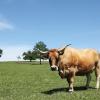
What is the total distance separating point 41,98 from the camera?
17359mm

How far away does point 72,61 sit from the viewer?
19.5 m

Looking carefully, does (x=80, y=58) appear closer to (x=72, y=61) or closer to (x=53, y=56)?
(x=72, y=61)

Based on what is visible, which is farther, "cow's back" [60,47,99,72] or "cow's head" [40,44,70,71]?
"cow's back" [60,47,99,72]

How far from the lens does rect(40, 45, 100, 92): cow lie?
59.2 ft

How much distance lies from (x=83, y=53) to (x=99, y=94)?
3045 millimetres

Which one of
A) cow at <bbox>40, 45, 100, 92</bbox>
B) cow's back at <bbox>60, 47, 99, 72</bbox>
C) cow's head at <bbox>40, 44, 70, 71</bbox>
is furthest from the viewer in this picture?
cow's back at <bbox>60, 47, 99, 72</bbox>

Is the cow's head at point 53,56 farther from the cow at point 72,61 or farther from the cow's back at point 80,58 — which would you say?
the cow's back at point 80,58

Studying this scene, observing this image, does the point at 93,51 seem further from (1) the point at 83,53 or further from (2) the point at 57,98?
(2) the point at 57,98

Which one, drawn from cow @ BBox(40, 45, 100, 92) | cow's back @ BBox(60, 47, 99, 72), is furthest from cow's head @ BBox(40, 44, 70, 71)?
cow's back @ BBox(60, 47, 99, 72)

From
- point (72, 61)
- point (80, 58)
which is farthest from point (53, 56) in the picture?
point (80, 58)

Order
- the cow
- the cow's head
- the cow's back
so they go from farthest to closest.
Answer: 1. the cow's back
2. the cow
3. the cow's head

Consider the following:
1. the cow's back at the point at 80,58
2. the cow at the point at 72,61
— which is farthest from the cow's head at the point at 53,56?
the cow's back at the point at 80,58

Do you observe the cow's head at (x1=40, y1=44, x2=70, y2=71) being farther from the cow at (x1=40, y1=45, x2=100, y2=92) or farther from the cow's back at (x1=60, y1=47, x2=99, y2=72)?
the cow's back at (x1=60, y1=47, x2=99, y2=72)

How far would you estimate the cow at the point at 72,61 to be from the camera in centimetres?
1805
